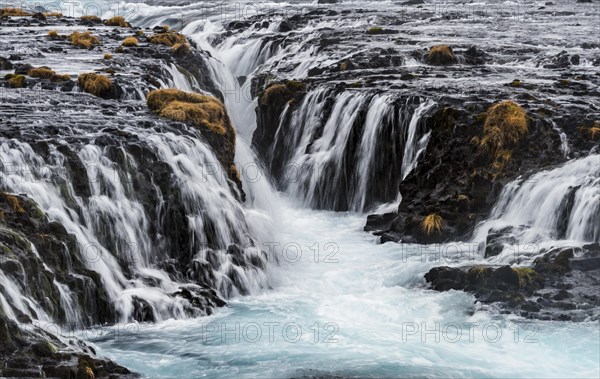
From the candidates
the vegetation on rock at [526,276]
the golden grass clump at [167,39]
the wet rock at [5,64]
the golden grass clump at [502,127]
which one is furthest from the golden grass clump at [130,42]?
the vegetation on rock at [526,276]

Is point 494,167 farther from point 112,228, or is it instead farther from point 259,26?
point 259,26

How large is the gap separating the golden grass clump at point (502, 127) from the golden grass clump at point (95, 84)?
11.2 m

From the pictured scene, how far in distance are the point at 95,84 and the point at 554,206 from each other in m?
14.1

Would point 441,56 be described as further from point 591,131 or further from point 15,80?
point 15,80

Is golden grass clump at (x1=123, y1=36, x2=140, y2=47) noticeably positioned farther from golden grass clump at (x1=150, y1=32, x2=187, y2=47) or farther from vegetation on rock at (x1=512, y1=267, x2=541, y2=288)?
vegetation on rock at (x1=512, y1=267, x2=541, y2=288)

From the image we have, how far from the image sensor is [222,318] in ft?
59.7

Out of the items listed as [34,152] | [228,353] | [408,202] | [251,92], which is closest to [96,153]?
[34,152]

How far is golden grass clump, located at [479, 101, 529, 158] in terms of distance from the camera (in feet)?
76.4

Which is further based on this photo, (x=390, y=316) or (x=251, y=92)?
(x=251, y=92)

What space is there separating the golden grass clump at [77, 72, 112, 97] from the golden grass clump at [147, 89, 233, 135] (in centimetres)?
201

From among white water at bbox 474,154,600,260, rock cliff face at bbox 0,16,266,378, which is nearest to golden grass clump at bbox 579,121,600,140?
white water at bbox 474,154,600,260

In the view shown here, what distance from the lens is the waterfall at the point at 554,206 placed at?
65.4 ft

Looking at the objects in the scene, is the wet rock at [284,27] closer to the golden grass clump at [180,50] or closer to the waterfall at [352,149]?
the golden grass clump at [180,50]

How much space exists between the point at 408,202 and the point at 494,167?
7.81 feet
